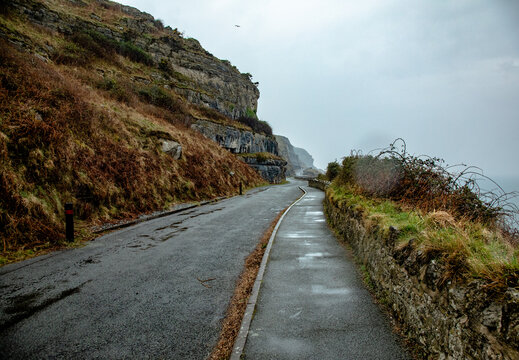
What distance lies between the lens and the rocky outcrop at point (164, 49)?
89.8 ft

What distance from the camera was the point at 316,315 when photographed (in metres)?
4.45

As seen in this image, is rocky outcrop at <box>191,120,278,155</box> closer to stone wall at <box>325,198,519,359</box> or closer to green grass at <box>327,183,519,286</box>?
green grass at <box>327,183,519,286</box>

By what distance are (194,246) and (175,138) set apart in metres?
14.7

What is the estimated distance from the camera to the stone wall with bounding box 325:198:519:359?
2.28 meters

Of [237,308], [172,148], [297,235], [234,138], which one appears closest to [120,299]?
[237,308]

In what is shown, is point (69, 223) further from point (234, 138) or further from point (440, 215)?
point (234, 138)

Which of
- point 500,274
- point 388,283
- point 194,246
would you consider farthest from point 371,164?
point 500,274

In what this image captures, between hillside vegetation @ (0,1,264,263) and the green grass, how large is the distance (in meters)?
8.65

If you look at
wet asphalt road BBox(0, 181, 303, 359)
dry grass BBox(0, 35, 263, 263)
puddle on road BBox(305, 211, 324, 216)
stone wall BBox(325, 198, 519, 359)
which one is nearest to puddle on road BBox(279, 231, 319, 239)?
wet asphalt road BBox(0, 181, 303, 359)

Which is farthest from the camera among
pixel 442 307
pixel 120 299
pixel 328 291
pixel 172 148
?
pixel 172 148

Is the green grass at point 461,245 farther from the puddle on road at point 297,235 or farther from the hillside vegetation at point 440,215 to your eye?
the puddle on road at point 297,235

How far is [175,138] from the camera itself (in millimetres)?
21188

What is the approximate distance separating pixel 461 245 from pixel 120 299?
17.4 ft

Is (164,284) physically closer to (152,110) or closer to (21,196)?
(21,196)
